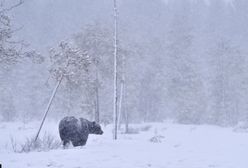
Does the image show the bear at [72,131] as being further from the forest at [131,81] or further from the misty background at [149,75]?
the misty background at [149,75]

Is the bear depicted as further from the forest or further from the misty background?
the misty background

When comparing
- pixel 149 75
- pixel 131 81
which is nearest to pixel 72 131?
pixel 131 81

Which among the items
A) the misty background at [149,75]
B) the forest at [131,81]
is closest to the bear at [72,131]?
the forest at [131,81]

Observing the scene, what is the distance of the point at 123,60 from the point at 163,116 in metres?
27.5

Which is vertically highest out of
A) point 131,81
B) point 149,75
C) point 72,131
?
point 149,75

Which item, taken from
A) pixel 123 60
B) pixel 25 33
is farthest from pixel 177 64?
pixel 25 33

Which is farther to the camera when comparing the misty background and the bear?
the misty background

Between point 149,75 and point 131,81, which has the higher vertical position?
point 149,75

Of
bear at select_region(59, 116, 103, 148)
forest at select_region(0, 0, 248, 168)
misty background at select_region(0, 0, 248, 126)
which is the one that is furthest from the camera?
misty background at select_region(0, 0, 248, 126)

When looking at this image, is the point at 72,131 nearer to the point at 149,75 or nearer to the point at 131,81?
the point at 131,81

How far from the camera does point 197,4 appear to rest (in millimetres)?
86312

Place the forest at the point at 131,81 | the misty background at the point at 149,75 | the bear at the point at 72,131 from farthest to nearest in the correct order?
1. the misty background at the point at 149,75
2. the bear at the point at 72,131
3. the forest at the point at 131,81

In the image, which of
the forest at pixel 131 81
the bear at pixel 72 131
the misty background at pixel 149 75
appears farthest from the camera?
the misty background at pixel 149 75

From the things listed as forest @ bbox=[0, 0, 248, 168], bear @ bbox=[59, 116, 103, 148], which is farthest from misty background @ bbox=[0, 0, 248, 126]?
bear @ bbox=[59, 116, 103, 148]
